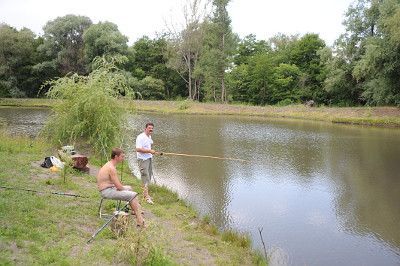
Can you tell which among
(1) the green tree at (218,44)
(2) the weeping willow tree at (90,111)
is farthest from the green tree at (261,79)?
(2) the weeping willow tree at (90,111)

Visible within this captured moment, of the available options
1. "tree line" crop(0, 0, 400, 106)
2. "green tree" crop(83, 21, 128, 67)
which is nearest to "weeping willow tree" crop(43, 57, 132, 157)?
"tree line" crop(0, 0, 400, 106)

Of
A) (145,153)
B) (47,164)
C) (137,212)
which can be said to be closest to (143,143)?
(145,153)

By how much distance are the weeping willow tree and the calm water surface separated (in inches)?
41.7

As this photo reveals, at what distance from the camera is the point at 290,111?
38.4 meters

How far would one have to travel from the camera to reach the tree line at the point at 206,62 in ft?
142

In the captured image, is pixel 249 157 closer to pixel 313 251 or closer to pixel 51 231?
pixel 313 251

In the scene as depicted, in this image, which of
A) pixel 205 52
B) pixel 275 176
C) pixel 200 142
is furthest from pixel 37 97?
pixel 275 176

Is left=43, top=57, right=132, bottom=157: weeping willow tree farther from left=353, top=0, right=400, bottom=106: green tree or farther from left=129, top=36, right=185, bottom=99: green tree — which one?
left=129, top=36, right=185, bottom=99: green tree

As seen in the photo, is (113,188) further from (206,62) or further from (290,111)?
(206,62)

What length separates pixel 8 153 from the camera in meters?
12.6

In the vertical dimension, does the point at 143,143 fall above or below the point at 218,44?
below

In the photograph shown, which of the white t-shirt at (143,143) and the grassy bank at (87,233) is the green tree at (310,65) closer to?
the grassy bank at (87,233)

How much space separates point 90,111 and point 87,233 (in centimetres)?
781

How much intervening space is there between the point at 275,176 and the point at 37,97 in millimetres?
43513
